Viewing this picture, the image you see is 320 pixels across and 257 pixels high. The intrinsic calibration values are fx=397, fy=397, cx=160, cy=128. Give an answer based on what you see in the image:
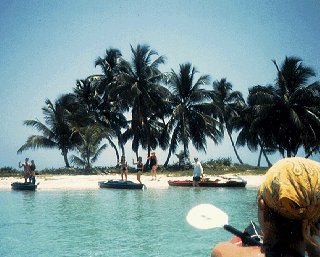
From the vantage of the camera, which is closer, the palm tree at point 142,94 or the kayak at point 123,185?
the kayak at point 123,185

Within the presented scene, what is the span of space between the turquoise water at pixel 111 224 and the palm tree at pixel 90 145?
13.1 meters

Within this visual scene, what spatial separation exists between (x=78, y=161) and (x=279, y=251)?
1357 inches

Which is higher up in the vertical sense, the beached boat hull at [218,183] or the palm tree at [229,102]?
the palm tree at [229,102]

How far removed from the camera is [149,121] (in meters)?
37.8

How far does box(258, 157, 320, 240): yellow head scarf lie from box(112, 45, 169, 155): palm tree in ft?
110

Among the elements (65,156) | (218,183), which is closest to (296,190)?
(218,183)

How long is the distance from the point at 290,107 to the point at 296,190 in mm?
33952

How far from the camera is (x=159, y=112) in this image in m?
37.4

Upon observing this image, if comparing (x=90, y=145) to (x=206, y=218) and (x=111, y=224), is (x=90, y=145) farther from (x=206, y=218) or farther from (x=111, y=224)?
(x=206, y=218)

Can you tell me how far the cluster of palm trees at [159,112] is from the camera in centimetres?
3394

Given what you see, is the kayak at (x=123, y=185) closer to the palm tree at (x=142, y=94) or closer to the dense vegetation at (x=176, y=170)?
the dense vegetation at (x=176, y=170)

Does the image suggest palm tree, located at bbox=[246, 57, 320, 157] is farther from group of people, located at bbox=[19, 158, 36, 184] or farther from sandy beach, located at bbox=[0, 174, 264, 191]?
group of people, located at bbox=[19, 158, 36, 184]

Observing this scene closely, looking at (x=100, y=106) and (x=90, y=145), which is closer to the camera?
(x=90, y=145)

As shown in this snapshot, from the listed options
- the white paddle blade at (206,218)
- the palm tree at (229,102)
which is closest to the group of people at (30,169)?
the white paddle blade at (206,218)
